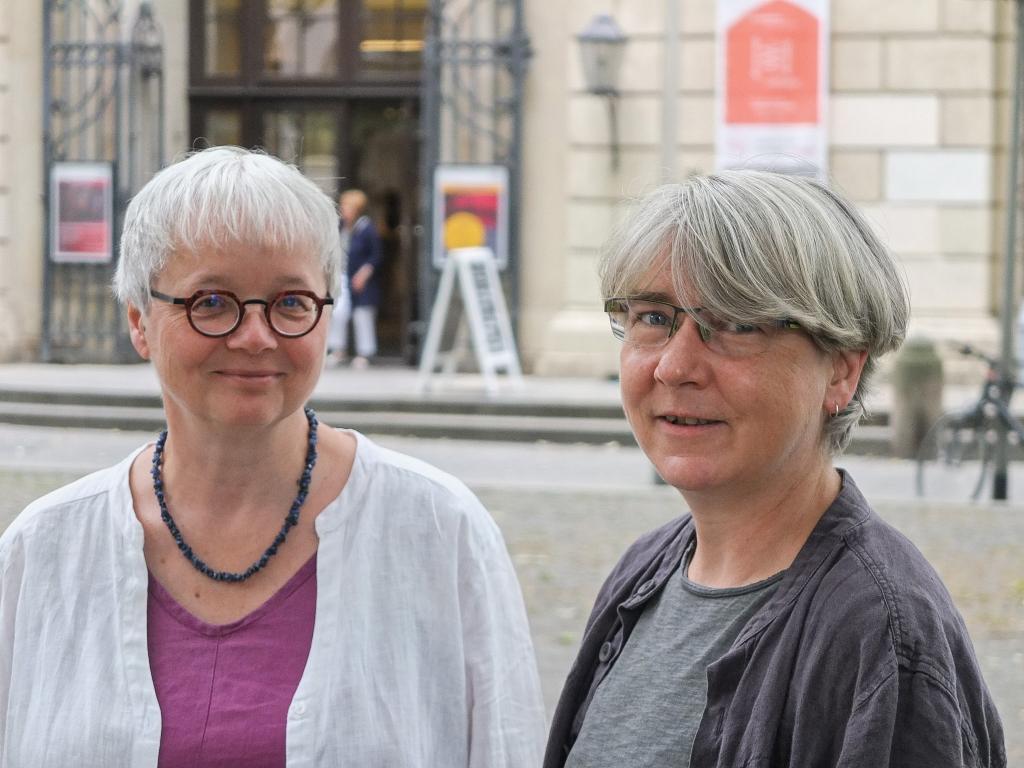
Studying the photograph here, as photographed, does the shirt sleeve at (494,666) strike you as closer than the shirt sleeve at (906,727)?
No

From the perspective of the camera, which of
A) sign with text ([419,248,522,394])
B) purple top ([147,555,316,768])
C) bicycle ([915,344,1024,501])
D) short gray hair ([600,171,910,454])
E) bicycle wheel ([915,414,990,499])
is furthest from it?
sign with text ([419,248,522,394])

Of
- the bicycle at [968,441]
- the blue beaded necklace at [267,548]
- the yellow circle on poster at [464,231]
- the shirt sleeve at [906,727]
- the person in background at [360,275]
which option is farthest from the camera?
the person in background at [360,275]

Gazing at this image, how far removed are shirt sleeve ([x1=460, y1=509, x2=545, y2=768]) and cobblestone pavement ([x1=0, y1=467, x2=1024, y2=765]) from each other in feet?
11.0

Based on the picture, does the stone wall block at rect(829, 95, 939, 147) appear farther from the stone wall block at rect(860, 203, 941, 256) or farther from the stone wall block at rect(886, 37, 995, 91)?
the stone wall block at rect(860, 203, 941, 256)

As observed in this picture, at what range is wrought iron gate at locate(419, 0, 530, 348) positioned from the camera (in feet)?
54.3

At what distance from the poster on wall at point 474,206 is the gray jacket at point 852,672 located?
14431 millimetres

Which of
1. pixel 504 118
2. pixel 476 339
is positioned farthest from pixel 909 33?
pixel 476 339

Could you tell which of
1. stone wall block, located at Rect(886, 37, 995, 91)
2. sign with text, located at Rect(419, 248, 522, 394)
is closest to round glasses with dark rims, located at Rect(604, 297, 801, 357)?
sign with text, located at Rect(419, 248, 522, 394)

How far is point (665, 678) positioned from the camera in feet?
7.51

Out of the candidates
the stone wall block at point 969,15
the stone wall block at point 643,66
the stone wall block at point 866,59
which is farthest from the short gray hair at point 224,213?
the stone wall block at point 969,15

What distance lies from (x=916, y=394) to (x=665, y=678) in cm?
1104

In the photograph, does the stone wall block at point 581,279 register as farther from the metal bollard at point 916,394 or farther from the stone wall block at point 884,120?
the metal bollard at point 916,394

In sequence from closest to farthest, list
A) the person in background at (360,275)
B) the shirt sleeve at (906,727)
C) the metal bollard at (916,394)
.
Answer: the shirt sleeve at (906,727)
the metal bollard at (916,394)
the person in background at (360,275)

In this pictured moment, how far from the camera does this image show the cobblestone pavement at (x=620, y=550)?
6.73m
